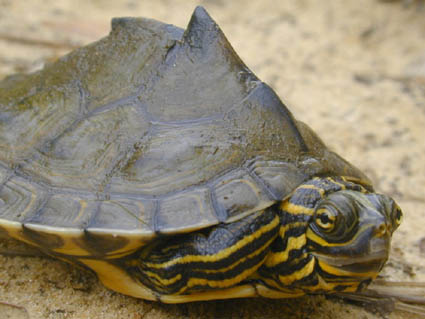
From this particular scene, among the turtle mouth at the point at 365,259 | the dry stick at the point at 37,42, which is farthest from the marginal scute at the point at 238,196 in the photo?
the dry stick at the point at 37,42

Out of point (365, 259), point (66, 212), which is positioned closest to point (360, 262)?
point (365, 259)

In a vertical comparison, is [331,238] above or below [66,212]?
above

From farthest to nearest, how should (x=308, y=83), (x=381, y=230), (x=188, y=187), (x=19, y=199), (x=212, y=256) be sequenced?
(x=308, y=83), (x=19, y=199), (x=188, y=187), (x=212, y=256), (x=381, y=230)

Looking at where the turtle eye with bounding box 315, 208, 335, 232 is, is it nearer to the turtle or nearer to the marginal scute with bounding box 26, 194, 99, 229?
the turtle

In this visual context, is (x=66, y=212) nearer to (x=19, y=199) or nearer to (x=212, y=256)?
(x=19, y=199)

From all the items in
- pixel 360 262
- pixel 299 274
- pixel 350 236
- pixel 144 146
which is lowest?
pixel 299 274

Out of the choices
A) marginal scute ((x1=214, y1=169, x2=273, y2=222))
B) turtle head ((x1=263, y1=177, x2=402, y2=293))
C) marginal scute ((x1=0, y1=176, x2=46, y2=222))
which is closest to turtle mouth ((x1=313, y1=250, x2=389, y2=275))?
turtle head ((x1=263, y1=177, x2=402, y2=293))
